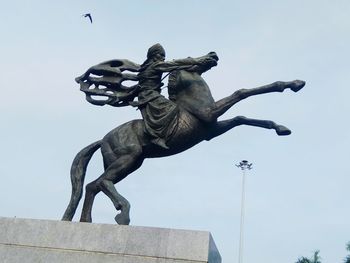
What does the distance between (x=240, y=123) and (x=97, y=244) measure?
10.4 feet

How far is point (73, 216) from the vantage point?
8367 mm

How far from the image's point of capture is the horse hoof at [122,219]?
25.4 ft

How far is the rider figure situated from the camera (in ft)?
27.4

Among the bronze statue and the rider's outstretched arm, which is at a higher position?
the rider's outstretched arm

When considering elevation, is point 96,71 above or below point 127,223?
above

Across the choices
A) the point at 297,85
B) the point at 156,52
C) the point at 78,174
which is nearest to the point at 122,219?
the point at 78,174

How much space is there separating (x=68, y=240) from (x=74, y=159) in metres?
1.90

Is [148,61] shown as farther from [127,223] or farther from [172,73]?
[127,223]

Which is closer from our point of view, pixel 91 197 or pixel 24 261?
pixel 24 261

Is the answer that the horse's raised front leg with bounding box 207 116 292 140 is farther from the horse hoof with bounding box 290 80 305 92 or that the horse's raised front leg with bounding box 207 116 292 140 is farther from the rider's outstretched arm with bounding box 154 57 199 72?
the rider's outstretched arm with bounding box 154 57 199 72

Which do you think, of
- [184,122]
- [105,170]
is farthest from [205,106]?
[105,170]

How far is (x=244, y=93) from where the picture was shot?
8.42 m

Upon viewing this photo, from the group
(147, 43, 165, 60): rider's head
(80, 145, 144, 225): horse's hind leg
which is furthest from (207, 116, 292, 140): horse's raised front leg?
(147, 43, 165, 60): rider's head

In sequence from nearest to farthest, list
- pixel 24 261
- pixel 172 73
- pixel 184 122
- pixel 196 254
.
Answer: pixel 196 254, pixel 24 261, pixel 184 122, pixel 172 73
